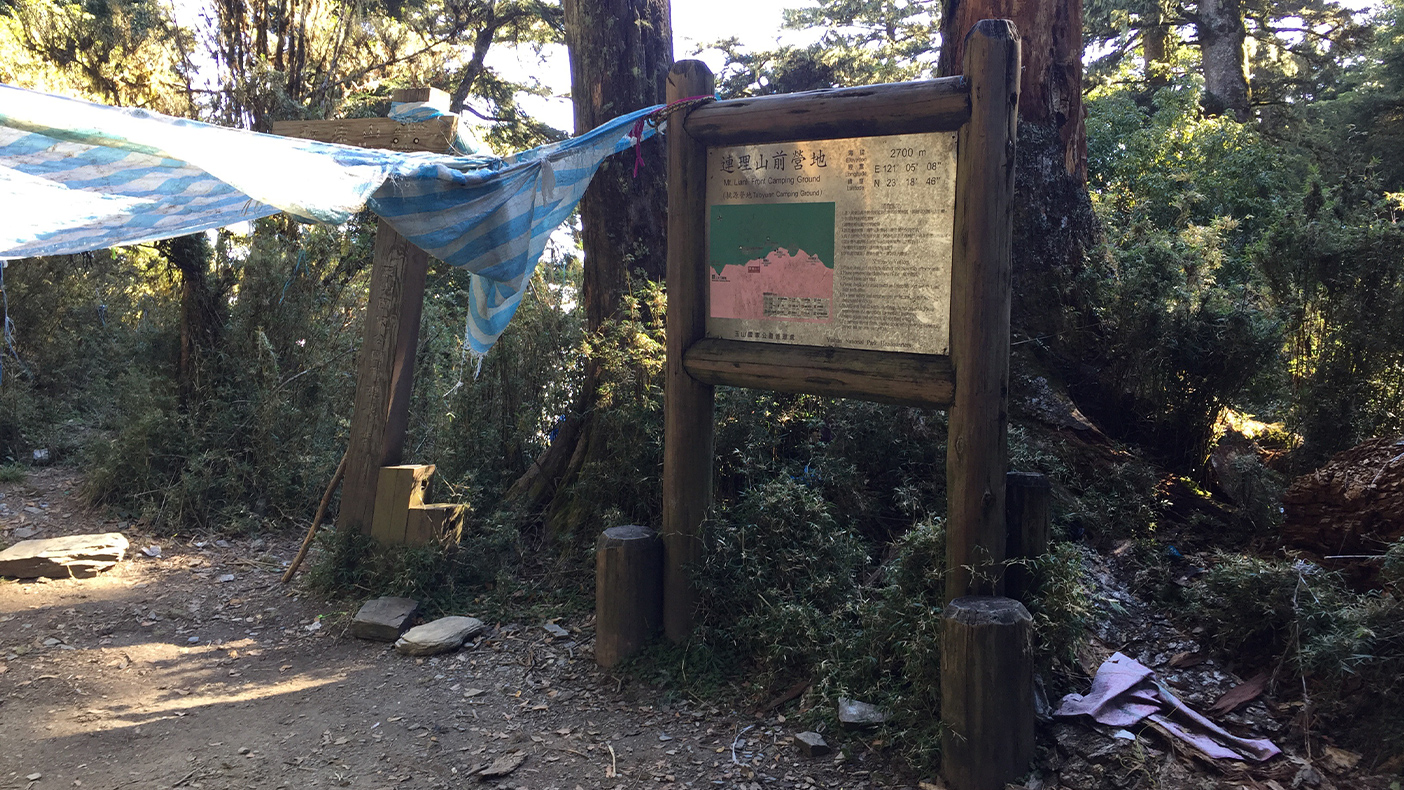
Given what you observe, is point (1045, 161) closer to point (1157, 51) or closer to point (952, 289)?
point (952, 289)

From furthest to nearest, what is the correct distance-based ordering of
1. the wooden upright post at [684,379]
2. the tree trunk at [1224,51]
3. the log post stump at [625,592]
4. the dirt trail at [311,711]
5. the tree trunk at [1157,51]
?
1. the tree trunk at [1157,51]
2. the tree trunk at [1224,51]
3. the log post stump at [625,592]
4. the wooden upright post at [684,379]
5. the dirt trail at [311,711]

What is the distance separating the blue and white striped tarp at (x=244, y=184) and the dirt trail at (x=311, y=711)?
1.96m

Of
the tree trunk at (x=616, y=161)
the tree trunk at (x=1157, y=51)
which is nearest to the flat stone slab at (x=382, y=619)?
the tree trunk at (x=616, y=161)

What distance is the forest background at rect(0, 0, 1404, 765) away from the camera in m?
3.53

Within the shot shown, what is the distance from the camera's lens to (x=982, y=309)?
10.1 feet

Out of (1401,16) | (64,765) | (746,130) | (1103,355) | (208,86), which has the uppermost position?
(1401,16)

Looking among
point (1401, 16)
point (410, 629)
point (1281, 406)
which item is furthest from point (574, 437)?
point (1401, 16)

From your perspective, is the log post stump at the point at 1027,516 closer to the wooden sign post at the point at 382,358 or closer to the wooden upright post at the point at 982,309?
the wooden upright post at the point at 982,309

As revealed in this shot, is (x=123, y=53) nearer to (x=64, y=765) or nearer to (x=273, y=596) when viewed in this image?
→ (x=273, y=596)

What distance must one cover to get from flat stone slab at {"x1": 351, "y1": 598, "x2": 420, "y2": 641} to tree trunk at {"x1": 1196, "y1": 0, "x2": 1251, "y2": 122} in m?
15.4

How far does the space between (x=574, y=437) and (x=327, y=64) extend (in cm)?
951

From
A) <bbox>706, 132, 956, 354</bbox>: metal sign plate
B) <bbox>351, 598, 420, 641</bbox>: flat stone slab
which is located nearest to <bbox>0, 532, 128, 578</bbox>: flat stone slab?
<bbox>351, 598, 420, 641</bbox>: flat stone slab

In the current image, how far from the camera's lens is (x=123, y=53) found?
11.5 meters

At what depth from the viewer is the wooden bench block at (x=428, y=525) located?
5.02 m
